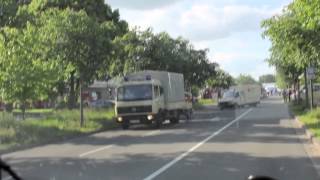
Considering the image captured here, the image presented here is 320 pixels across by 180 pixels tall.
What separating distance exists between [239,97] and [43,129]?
4591 cm

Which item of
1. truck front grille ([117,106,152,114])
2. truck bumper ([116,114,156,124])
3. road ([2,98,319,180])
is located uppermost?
truck front grille ([117,106,152,114])

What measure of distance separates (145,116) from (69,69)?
4403mm

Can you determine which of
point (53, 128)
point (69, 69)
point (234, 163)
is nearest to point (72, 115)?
point (69, 69)

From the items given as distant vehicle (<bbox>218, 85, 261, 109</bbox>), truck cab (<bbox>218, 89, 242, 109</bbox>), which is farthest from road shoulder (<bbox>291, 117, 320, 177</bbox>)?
distant vehicle (<bbox>218, 85, 261, 109</bbox>)

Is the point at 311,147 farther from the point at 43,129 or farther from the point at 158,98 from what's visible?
the point at 158,98

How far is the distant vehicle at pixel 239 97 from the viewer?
2712 inches

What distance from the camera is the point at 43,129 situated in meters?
29.0

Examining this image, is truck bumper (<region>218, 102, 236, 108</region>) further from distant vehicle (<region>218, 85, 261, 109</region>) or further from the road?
the road

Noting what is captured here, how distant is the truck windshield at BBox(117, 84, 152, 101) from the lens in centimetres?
3512

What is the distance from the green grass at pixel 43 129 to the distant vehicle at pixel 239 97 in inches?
1232

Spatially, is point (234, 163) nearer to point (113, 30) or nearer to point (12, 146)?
point (12, 146)

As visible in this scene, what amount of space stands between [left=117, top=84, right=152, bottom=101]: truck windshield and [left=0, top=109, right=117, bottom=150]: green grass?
6.25 ft

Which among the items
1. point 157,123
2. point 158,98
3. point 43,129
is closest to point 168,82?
point 158,98

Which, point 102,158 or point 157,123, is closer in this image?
point 102,158
